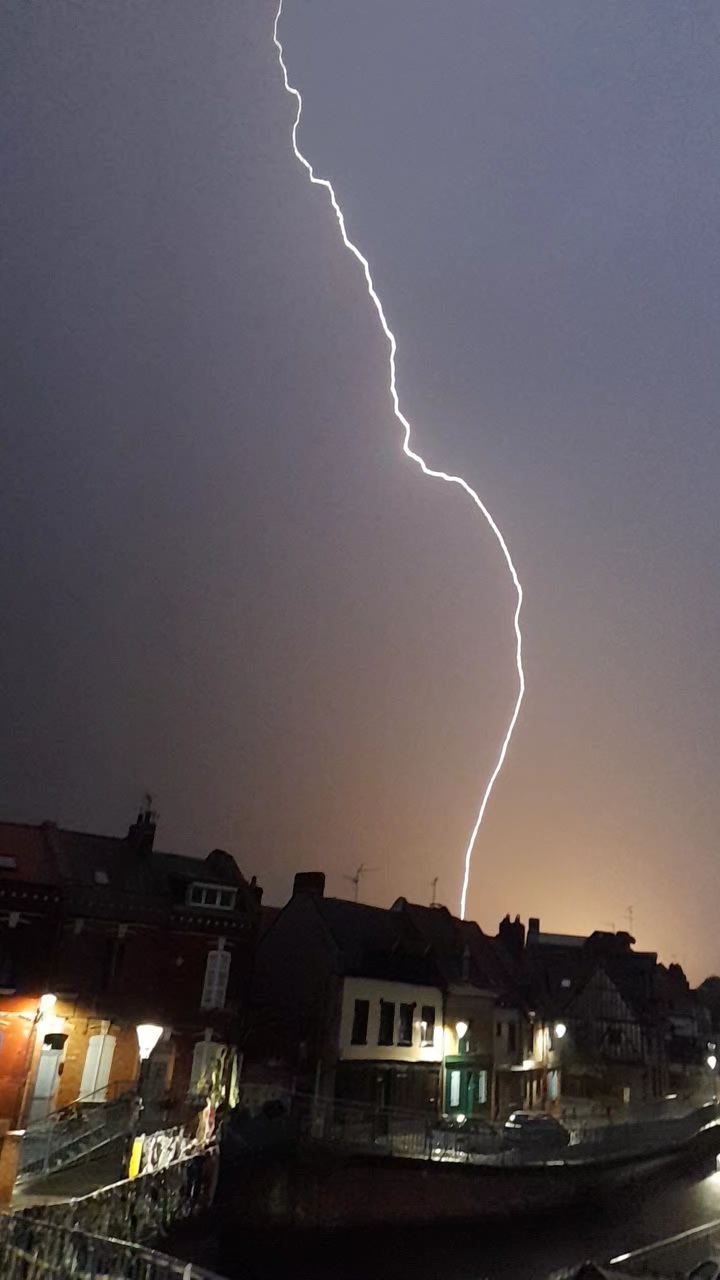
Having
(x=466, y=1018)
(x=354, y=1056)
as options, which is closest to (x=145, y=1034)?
(x=354, y=1056)

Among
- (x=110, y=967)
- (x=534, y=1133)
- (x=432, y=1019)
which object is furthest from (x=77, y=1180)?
(x=432, y=1019)

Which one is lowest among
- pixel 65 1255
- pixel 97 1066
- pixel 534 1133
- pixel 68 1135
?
pixel 65 1255

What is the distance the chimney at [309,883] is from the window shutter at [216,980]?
832 centimetres

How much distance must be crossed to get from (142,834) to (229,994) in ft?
22.2

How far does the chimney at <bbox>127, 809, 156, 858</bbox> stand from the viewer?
35625 millimetres

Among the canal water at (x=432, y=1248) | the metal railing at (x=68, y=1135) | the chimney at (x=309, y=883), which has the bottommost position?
the canal water at (x=432, y=1248)

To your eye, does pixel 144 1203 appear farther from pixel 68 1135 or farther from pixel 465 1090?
pixel 465 1090

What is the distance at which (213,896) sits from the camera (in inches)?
1359

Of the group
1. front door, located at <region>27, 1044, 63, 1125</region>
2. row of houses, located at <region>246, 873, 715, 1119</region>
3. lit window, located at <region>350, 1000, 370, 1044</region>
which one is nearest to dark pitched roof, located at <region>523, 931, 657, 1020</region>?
row of houses, located at <region>246, 873, 715, 1119</region>

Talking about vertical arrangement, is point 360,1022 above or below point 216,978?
below

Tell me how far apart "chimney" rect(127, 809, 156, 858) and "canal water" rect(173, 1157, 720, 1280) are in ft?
48.1

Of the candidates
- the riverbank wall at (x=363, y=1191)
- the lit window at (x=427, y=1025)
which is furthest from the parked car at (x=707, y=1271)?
the lit window at (x=427, y=1025)

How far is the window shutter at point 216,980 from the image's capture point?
108ft

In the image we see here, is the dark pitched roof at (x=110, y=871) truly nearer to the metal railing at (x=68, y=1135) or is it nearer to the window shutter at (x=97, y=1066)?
the window shutter at (x=97, y=1066)
